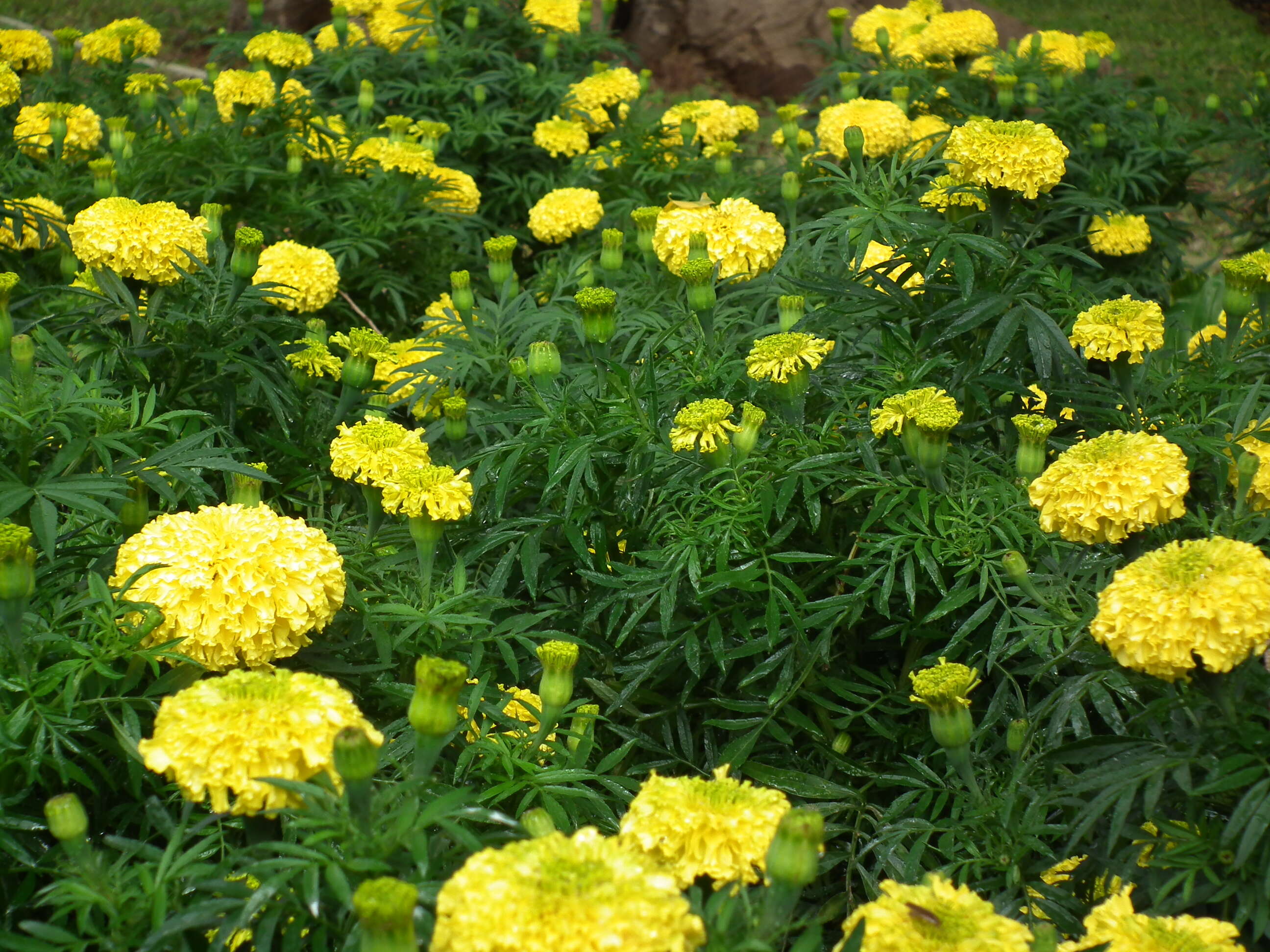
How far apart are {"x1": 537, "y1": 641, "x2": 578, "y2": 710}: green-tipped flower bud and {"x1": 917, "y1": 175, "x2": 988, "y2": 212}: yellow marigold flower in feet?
4.09

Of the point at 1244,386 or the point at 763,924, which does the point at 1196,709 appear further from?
the point at 1244,386

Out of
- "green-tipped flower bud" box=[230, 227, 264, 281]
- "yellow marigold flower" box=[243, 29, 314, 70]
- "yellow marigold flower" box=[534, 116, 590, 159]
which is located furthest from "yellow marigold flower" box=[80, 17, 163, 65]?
"green-tipped flower bud" box=[230, 227, 264, 281]

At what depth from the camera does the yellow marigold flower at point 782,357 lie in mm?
2295

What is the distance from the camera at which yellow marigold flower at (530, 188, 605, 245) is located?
12.6 ft

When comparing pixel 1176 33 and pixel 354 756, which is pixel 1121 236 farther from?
pixel 1176 33

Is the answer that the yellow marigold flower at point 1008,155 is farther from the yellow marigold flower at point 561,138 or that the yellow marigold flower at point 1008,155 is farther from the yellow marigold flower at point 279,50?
the yellow marigold flower at point 279,50

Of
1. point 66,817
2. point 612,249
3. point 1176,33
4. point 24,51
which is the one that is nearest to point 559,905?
point 66,817

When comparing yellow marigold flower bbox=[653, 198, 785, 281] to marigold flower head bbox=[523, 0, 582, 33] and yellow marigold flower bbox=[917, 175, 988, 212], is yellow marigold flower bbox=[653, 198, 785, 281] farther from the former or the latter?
marigold flower head bbox=[523, 0, 582, 33]

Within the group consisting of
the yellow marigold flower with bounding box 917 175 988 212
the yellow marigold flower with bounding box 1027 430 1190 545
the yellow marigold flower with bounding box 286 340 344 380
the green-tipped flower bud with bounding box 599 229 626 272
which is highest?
the yellow marigold flower with bounding box 917 175 988 212

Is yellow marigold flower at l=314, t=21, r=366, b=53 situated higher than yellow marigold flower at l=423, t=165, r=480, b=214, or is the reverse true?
yellow marigold flower at l=314, t=21, r=366, b=53

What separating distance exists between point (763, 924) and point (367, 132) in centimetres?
362

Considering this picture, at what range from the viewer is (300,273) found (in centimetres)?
325

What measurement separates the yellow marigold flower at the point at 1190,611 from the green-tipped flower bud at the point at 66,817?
1279 millimetres

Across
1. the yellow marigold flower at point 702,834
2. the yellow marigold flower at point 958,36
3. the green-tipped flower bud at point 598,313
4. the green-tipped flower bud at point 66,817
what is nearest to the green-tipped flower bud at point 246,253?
the green-tipped flower bud at point 598,313
